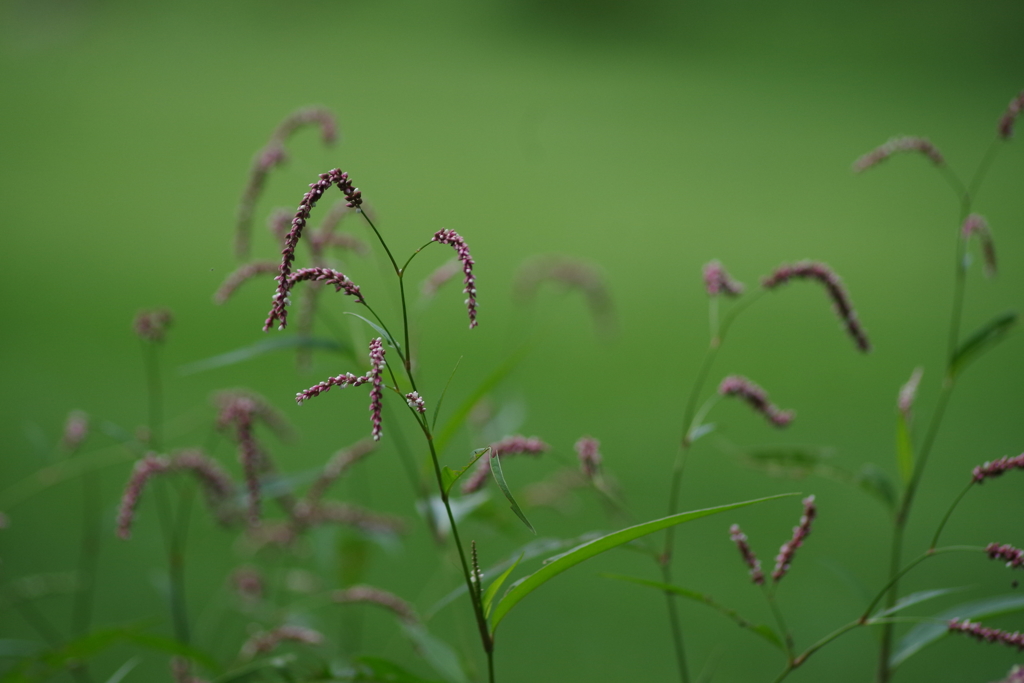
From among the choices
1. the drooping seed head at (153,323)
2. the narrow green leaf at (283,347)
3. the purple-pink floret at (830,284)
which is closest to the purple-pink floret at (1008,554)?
the purple-pink floret at (830,284)

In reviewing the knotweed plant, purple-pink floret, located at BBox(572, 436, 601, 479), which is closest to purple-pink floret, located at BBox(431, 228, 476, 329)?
the knotweed plant

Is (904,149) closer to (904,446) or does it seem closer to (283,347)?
(904,446)

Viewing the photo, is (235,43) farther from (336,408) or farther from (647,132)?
(336,408)

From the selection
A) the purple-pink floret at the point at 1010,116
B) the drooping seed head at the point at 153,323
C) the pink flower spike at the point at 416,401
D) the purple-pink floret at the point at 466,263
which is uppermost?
the purple-pink floret at the point at 1010,116

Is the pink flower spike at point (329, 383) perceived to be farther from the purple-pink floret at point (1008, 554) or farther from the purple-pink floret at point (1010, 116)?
the purple-pink floret at point (1010, 116)

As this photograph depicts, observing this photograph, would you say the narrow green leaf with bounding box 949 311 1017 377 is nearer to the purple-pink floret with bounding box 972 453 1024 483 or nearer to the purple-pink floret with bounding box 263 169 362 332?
the purple-pink floret with bounding box 972 453 1024 483

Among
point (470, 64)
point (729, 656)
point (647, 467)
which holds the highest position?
point (470, 64)

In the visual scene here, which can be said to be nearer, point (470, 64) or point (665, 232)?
point (665, 232)

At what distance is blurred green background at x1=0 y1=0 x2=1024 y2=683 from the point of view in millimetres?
946

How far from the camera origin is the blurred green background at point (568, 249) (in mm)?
946

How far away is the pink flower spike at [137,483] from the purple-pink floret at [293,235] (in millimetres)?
211

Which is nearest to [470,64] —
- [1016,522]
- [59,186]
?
[59,186]

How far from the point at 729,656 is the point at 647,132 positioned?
132 cm

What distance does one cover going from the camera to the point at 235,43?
209 centimetres
